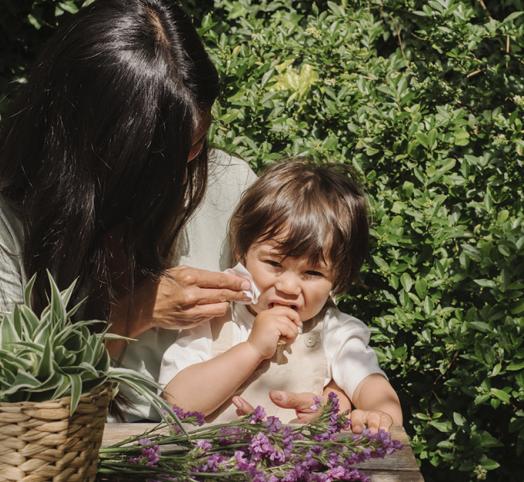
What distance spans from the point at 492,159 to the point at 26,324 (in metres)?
2.10

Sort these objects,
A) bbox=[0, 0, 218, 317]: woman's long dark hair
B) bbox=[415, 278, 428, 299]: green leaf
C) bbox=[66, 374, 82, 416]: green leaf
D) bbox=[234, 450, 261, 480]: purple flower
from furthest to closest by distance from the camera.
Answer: bbox=[415, 278, 428, 299]: green leaf < bbox=[0, 0, 218, 317]: woman's long dark hair < bbox=[234, 450, 261, 480]: purple flower < bbox=[66, 374, 82, 416]: green leaf

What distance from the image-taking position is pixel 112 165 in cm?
230

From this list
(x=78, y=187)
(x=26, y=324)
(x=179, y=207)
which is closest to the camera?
(x=26, y=324)

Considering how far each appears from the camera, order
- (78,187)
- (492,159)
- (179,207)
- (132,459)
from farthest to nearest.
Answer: (492,159) < (179,207) < (78,187) < (132,459)

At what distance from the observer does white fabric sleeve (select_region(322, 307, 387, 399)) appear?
104 inches

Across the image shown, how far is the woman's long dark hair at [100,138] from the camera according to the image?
2285 millimetres

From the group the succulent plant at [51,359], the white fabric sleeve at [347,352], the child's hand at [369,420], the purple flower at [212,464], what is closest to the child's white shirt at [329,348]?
the white fabric sleeve at [347,352]

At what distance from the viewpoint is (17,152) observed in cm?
238

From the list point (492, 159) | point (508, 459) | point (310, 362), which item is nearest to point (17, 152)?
point (310, 362)

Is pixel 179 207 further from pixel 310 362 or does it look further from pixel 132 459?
pixel 132 459

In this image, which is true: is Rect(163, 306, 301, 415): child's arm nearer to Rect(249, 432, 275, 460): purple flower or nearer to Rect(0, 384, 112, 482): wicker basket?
Rect(249, 432, 275, 460): purple flower

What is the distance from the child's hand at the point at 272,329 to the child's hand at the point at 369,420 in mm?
308

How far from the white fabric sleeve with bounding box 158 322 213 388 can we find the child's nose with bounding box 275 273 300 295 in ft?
0.83

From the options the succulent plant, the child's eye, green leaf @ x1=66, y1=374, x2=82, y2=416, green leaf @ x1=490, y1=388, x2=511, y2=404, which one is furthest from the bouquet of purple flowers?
green leaf @ x1=490, y1=388, x2=511, y2=404
